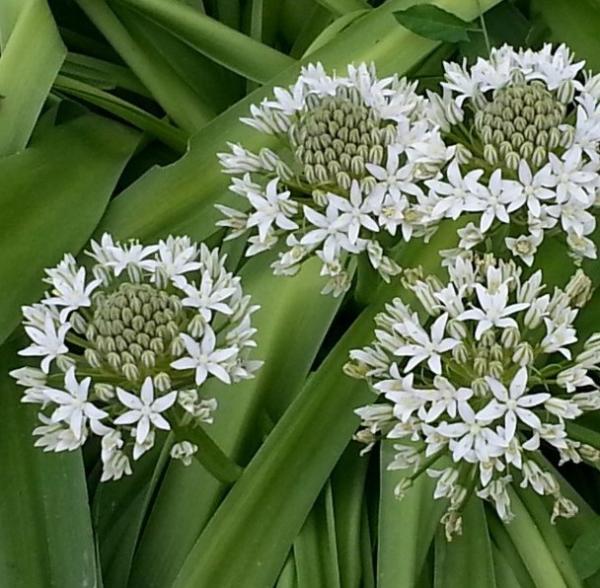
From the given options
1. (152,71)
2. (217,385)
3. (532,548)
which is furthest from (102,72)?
(532,548)

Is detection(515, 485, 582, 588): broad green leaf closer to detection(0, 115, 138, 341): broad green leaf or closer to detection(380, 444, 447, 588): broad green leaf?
detection(380, 444, 447, 588): broad green leaf

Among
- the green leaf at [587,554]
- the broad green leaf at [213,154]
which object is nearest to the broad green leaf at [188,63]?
the broad green leaf at [213,154]

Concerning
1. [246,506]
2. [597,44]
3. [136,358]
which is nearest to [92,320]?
[136,358]

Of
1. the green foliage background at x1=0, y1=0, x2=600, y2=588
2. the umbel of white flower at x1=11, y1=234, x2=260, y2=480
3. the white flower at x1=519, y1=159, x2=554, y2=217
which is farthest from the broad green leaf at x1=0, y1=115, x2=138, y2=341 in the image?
the white flower at x1=519, y1=159, x2=554, y2=217

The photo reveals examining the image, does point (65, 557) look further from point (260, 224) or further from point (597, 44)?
point (597, 44)

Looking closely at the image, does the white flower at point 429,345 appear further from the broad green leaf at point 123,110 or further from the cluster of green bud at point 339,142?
the broad green leaf at point 123,110

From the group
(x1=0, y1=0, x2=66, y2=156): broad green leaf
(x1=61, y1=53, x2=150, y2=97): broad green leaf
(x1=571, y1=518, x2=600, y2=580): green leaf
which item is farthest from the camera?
(x1=61, y1=53, x2=150, y2=97): broad green leaf

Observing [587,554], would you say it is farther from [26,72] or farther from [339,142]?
[26,72]
